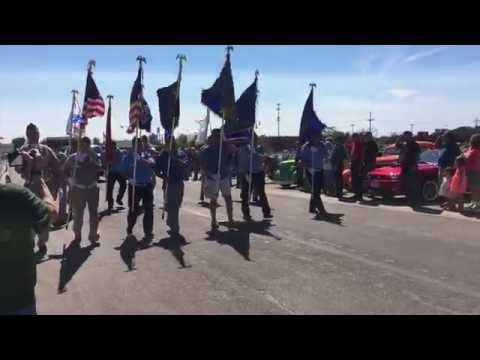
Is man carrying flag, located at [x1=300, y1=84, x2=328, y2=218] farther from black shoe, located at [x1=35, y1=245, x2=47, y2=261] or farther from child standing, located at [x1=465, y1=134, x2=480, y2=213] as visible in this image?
A: black shoe, located at [x1=35, y1=245, x2=47, y2=261]

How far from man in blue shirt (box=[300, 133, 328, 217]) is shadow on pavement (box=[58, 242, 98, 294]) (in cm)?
562

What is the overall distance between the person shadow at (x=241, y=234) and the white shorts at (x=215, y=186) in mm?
711

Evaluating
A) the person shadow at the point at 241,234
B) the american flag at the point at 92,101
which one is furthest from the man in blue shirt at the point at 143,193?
the american flag at the point at 92,101

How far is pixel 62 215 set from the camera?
41.4 feet

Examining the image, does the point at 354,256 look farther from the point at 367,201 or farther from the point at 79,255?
the point at 367,201

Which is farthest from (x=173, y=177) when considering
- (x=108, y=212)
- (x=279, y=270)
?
(x=108, y=212)

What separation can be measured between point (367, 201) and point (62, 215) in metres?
8.31

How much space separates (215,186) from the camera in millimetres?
10555

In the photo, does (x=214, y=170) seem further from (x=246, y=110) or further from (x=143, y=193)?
(x=246, y=110)

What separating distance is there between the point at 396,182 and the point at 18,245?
42.9ft

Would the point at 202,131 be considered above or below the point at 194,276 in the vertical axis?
above
